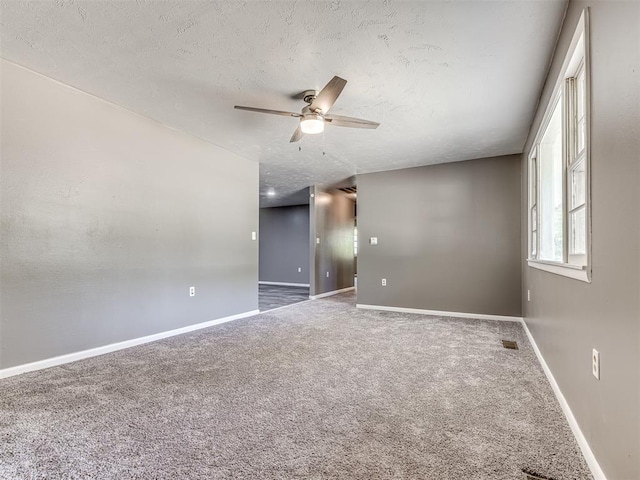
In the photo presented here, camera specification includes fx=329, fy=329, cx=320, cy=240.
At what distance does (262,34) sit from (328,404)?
2347 millimetres

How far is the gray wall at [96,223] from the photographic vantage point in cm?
248

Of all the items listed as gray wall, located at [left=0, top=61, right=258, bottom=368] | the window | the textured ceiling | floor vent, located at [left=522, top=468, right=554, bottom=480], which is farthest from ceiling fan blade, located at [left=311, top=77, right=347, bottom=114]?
floor vent, located at [left=522, top=468, right=554, bottom=480]

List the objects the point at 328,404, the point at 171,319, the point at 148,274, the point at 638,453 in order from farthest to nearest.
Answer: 1. the point at 171,319
2. the point at 148,274
3. the point at 328,404
4. the point at 638,453

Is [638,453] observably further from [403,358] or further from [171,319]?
[171,319]

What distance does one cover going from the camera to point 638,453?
99 cm

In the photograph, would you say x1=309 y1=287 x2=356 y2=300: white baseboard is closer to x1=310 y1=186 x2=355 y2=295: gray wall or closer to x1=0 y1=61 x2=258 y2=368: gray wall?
x1=310 y1=186 x2=355 y2=295: gray wall

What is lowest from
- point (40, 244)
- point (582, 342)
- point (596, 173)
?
point (582, 342)

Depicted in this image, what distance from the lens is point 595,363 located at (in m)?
1.40

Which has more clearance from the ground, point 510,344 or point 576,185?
point 576,185

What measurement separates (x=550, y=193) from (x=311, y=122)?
2.36 m

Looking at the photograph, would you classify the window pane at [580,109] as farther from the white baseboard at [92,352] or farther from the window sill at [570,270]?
the white baseboard at [92,352]

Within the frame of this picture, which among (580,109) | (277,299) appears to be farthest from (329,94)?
(277,299)

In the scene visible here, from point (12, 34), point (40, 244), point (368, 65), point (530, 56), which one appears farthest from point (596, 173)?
point (40, 244)

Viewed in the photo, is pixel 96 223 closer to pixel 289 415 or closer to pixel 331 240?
pixel 289 415
